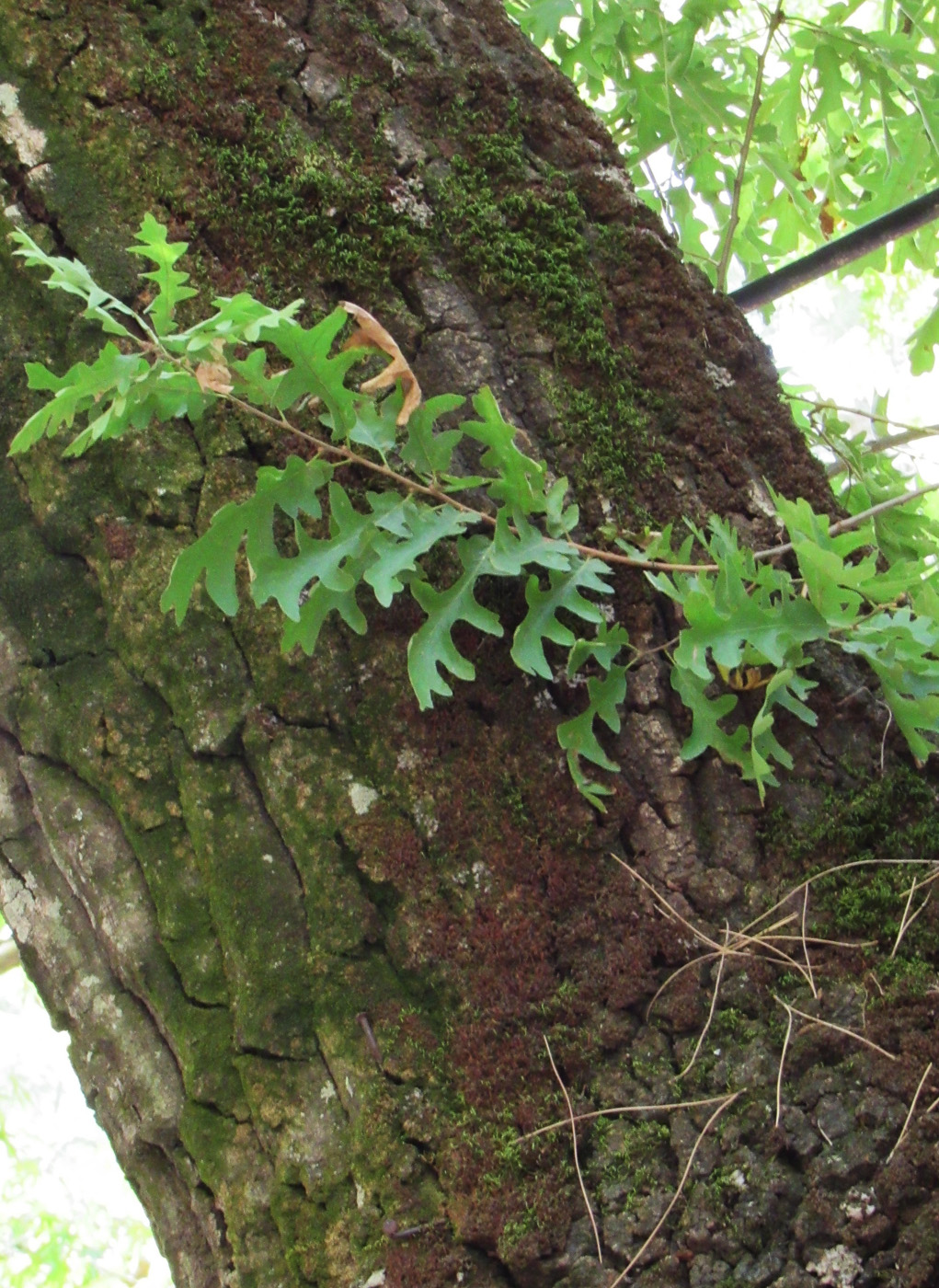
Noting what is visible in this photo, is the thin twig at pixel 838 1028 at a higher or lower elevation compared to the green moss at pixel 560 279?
lower

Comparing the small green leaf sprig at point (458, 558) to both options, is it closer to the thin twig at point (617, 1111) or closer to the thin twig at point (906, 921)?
the thin twig at point (906, 921)

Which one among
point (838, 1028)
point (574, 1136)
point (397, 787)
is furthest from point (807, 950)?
point (397, 787)

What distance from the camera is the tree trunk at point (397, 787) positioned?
117cm

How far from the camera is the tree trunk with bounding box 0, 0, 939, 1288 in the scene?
117 cm

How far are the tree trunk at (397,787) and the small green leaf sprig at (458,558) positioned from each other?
0.08 m

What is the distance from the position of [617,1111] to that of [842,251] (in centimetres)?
185

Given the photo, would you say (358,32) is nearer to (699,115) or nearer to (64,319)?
(64,319)

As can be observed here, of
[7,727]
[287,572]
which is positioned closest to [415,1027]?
[287,572]

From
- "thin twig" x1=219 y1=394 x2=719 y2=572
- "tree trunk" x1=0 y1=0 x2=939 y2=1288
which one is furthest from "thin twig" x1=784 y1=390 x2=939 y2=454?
"thin twig" x1=219 y1=394 x2=719 y2=572

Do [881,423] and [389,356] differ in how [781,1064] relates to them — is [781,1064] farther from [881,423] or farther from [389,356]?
[881,423]

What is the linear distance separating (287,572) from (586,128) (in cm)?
105

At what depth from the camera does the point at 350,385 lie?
4.94 ft

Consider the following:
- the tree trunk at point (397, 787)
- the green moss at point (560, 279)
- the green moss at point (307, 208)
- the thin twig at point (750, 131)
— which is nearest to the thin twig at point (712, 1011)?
the tree trunk at point (397, 787)

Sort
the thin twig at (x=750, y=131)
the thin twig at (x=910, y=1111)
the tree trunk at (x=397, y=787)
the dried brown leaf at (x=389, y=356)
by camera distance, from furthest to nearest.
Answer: the thin twig at (x=750, y=131)
the dried brown leaf at (x=389, y=356)
the tree trunk at (x=397, y=787)
the thin twig at (x=910, y=1111)
